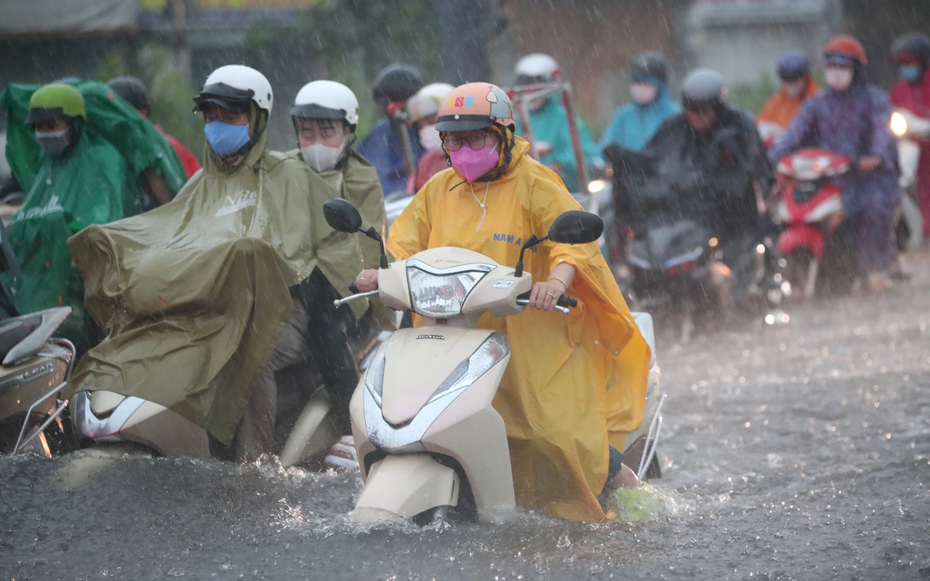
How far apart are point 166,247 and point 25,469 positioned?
1.15 metres

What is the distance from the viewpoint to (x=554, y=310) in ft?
15.7

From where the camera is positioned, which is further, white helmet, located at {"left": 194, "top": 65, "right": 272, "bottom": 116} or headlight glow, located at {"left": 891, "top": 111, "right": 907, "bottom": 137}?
headlight glow, located at {"left": 891, "top": 111, "right": 907, "bottom": 137}

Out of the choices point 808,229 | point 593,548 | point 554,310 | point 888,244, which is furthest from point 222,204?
point 888,244

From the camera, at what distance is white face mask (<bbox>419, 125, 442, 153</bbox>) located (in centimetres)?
739

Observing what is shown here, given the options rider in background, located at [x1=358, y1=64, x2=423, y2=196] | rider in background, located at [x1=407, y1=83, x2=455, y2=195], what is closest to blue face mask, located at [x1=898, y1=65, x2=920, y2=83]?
rider in background, located at [x1=358, y1=64, x2=423, y2=196]

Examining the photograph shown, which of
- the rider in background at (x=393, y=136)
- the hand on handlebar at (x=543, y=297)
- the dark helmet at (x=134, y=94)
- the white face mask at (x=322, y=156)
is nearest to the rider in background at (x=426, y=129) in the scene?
the rider in background at (x=393, y=136)

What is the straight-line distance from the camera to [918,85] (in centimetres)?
1366

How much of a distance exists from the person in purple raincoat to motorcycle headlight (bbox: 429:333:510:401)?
24.3 ft

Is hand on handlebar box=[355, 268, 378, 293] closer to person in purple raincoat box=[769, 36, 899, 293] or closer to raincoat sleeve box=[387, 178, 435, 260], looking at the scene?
raincoat sleeve box=[387, 178, 435, 260]

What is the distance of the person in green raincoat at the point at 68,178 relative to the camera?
6352 millimetres

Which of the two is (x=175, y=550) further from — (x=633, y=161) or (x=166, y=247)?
(x=633, y=161)

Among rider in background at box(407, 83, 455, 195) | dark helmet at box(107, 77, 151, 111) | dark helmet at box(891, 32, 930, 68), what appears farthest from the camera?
dark helmet at box(891, 32, 930, 68)

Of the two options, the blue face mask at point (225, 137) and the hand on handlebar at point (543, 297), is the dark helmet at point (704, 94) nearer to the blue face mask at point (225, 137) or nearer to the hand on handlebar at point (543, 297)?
the blue face mask at point (225, 137)

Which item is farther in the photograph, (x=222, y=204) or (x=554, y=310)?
(x=222, y=204)
